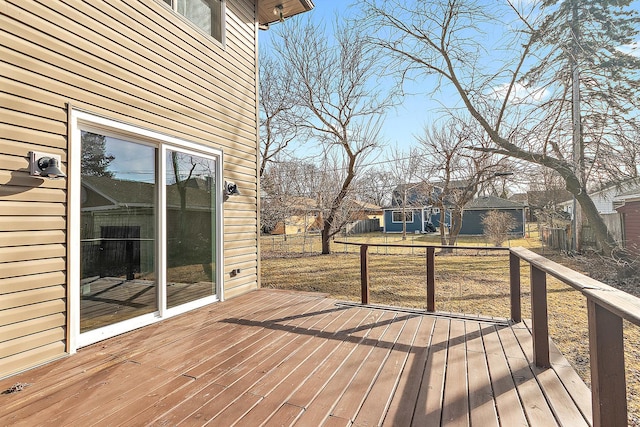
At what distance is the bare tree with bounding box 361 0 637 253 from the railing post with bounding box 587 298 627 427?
5185 mm

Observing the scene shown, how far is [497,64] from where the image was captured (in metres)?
6.24

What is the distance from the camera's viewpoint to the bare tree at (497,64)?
17.5 feet

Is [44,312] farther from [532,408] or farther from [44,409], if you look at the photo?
[532,408]

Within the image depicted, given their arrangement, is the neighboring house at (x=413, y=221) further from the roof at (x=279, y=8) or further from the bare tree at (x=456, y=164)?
the roof at (x=279, y=8)

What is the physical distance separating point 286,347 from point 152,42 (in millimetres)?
3303

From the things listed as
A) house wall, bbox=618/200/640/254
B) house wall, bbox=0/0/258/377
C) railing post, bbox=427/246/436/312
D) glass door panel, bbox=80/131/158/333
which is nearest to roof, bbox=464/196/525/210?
house wall, bbox=618/200/640/254

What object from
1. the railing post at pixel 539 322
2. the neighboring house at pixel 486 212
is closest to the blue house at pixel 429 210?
the neighboring house at pixel 486 212

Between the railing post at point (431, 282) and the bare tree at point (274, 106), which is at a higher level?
the bare tree at point (274, 106)

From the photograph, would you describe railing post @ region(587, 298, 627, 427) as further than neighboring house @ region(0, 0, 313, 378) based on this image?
No

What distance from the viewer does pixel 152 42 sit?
333 centimetres

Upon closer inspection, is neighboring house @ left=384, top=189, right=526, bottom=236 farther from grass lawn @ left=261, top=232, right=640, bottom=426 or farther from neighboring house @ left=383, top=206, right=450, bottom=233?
grass lawn @ left=261, top=232, right=640, bottom=426

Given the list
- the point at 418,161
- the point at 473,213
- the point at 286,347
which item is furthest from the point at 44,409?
the point at 473,213

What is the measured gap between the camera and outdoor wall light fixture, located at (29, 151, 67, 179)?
7.80ft

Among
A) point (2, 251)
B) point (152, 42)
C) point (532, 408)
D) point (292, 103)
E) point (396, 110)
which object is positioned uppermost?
point (292, 103)
